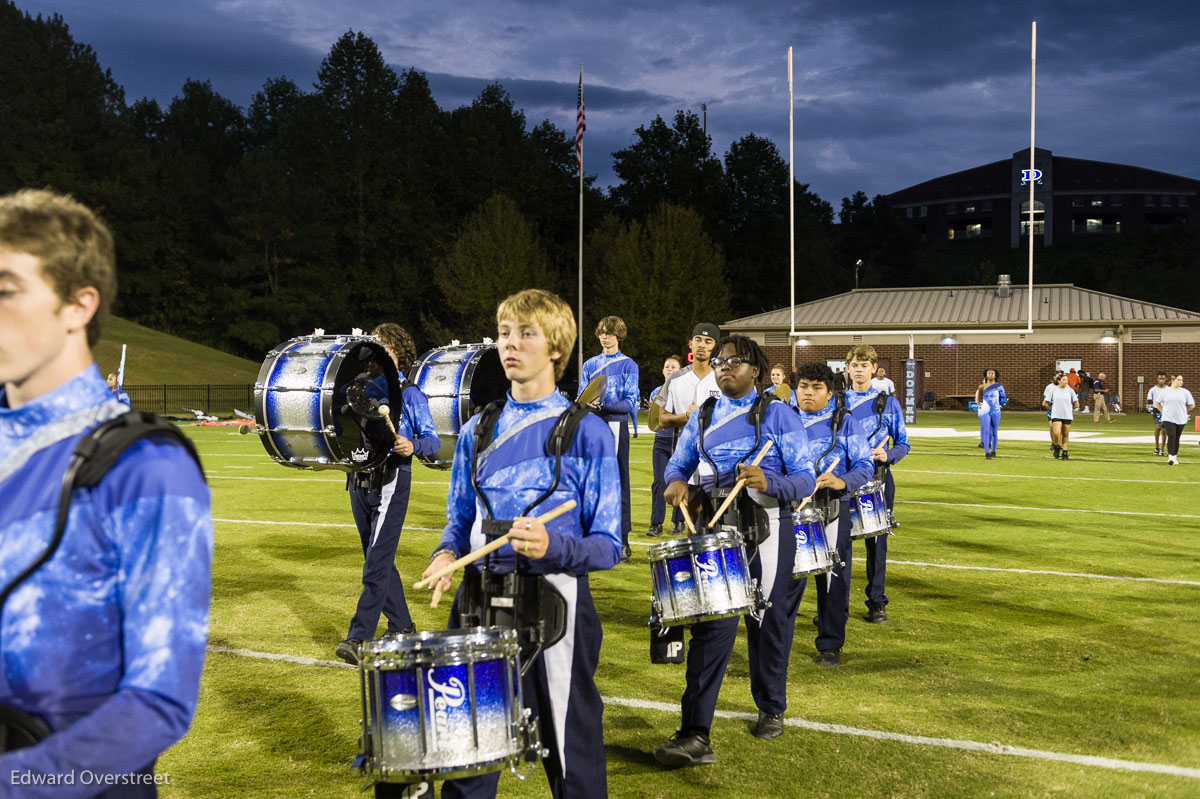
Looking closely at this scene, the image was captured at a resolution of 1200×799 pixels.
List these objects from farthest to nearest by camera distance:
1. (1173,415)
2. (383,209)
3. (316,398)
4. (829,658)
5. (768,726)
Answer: (383,209)
(1173,415)
(316,398)
(829,658)
(768,726)

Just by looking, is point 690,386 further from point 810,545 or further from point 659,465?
point 810,545

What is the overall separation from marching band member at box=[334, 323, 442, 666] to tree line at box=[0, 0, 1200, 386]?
44210 mm

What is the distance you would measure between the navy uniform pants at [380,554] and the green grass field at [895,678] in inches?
16.4

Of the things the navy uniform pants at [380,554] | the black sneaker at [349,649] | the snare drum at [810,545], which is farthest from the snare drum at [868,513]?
the black sneaker at [349,649]

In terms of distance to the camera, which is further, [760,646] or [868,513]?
[868,513]

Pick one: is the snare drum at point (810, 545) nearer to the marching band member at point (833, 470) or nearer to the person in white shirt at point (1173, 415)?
the marching band member at point (833, 470)

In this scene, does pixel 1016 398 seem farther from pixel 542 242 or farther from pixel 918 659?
pixel 918 659

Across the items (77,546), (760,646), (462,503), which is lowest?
(760,646)

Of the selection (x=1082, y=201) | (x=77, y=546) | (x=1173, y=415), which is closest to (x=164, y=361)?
(x=1173, y=415)

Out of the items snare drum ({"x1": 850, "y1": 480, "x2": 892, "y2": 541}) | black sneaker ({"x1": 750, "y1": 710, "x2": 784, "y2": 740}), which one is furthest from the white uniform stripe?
snare drum ({"x1": 850, "y1": 480, "x2": 892, "y2": 541})

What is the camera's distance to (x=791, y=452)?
206 inches

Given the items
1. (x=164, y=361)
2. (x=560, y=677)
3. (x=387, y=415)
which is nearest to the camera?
(x=560, y=677)

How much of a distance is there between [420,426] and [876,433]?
Answer: 395cm

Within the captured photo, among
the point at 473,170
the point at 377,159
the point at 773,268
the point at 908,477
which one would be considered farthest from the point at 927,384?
the point at 377,159
